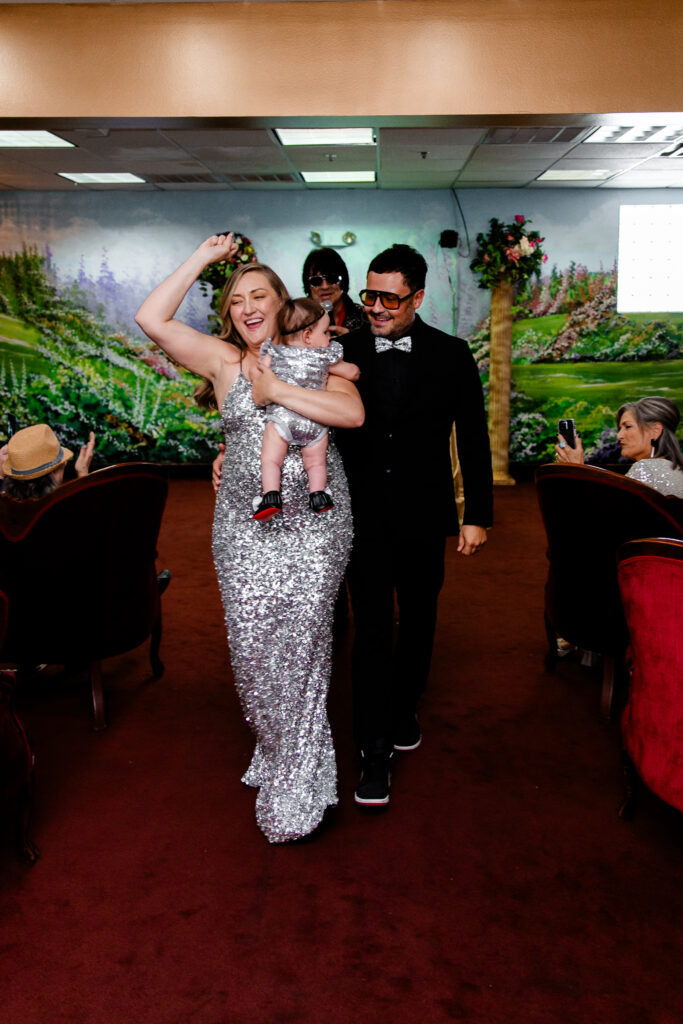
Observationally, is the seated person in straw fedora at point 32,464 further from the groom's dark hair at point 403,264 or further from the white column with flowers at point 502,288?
the white column with flowers at point 502,288

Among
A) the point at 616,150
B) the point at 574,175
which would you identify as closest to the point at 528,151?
the point at 616,150

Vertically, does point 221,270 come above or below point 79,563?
above

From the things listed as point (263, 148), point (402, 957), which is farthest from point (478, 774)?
point (263, 148)

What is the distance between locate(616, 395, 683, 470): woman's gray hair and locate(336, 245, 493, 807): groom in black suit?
3.55ft

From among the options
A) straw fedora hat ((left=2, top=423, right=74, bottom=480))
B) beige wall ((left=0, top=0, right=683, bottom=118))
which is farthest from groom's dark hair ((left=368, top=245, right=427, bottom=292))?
beige wall ((left=0, top=0, right=683, bottom=118))

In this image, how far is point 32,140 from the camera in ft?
23.3

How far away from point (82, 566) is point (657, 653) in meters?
2.01

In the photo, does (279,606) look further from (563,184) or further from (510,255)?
(563,184)

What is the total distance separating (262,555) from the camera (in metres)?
2.29

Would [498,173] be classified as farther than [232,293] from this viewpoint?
Yes

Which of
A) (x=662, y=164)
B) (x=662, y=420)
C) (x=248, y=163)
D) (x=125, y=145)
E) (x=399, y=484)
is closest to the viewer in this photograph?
(x=399, y=484)

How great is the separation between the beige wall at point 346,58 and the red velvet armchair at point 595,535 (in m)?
2.58

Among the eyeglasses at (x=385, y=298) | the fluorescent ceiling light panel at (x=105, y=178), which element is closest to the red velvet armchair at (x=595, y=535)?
the eyeglasses at (x=385, y=298)

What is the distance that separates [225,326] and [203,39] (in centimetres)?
292
